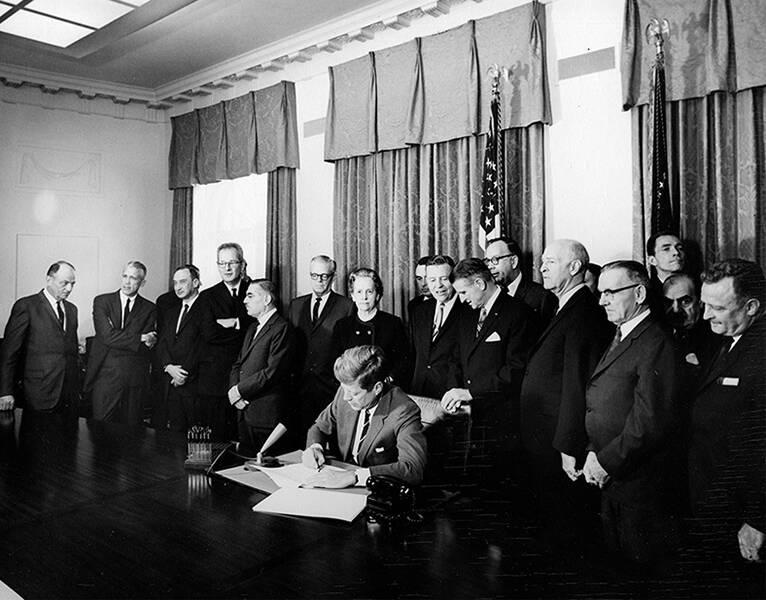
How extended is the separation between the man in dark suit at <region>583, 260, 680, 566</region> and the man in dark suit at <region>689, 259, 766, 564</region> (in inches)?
6.3

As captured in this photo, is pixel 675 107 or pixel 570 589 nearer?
pixel 570 589

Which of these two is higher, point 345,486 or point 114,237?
point 114,237

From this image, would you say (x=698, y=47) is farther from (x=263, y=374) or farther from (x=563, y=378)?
(x=263, y=374)

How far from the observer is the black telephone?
1.93m

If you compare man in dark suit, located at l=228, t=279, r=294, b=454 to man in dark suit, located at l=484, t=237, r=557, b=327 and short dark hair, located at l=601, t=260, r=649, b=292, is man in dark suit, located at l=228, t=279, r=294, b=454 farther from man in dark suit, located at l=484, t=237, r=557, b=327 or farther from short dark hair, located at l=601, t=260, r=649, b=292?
short dark hair, located at l=601, t=260, r=649, b=292

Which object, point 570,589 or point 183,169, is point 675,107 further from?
point 183,169

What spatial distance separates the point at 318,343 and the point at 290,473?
7.60ft

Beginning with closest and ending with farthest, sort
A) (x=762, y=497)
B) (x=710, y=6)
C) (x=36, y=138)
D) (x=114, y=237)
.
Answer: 1. (x=762, y=497)
2. (x=710, y=6)
3. (x=36, y=138)
4. (x=114, y=237)

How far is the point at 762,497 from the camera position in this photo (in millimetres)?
2035

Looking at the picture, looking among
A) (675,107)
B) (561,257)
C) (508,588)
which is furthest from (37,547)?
(675,107)

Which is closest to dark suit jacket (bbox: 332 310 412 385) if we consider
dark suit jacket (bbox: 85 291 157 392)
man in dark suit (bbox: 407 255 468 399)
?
man in dark suit (bbox: 407 255 468 399)

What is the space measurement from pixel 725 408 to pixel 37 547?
7.22 ft

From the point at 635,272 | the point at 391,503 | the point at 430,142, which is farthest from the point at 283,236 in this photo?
the point at 391,503

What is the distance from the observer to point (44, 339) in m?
4.98
